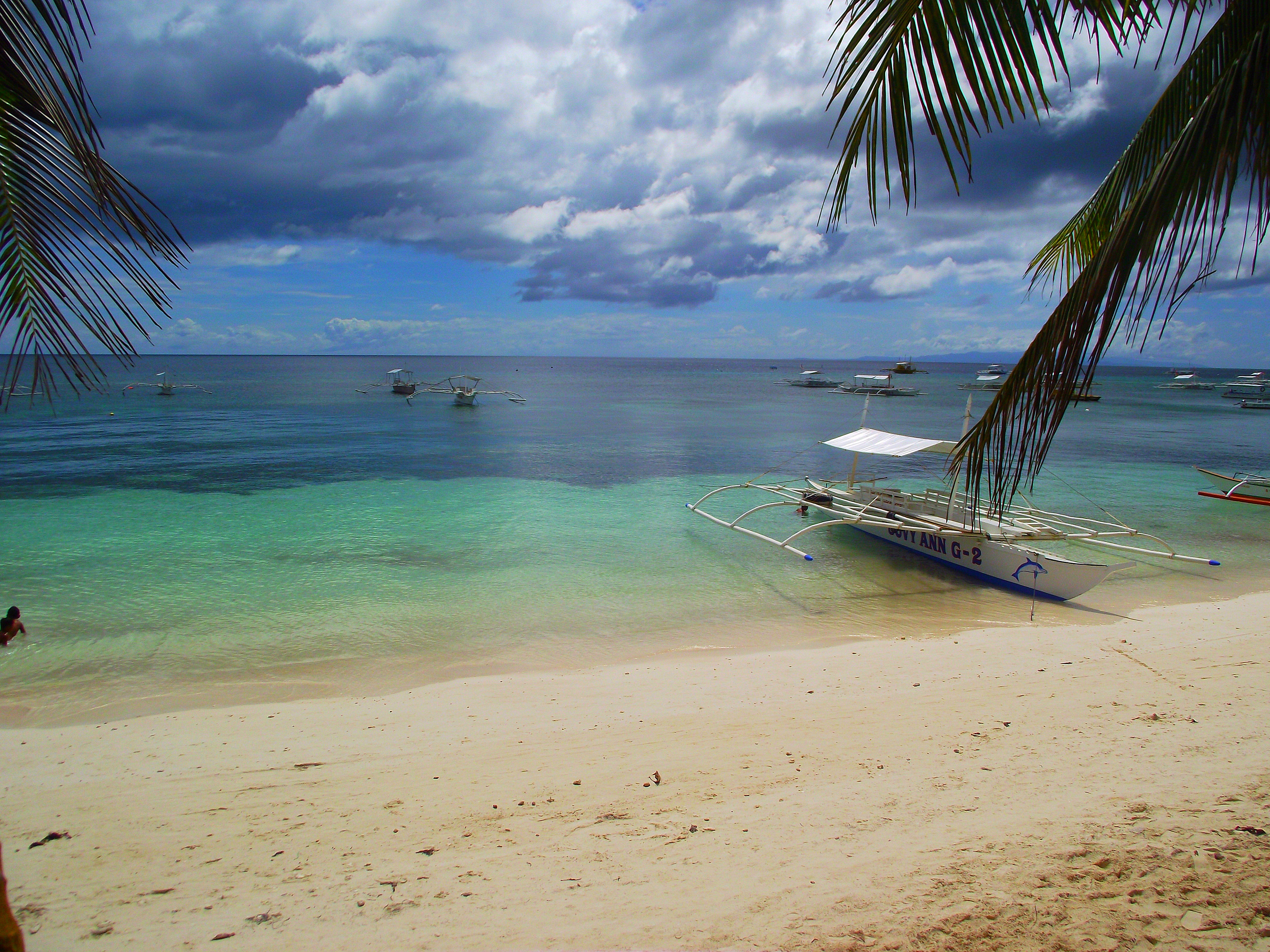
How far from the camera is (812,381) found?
3782 inches

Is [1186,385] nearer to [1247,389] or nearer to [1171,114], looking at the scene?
[1247,389]

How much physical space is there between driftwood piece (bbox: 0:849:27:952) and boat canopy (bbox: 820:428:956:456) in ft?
35.5

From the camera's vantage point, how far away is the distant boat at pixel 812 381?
295 feet

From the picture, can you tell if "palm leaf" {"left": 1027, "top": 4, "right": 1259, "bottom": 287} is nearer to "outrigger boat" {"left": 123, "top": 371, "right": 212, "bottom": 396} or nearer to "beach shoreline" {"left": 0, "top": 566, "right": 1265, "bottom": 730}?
"beach shoreline" {"left": 0, "top": 566, "right": 1265, "bottom": 730}

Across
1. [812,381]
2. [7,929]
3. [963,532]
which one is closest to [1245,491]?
[963,532]

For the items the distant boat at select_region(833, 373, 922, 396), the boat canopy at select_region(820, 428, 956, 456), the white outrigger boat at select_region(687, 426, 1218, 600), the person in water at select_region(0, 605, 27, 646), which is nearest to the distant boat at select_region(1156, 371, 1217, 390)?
the distant boat at select_region(833, 373, 922, 396)

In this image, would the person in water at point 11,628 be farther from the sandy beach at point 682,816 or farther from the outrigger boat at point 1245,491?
the outrigger boat at point 1245,491

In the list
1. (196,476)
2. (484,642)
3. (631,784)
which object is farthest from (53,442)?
(631,784)

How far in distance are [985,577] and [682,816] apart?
28.2ft

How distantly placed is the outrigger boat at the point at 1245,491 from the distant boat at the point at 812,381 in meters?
70.5

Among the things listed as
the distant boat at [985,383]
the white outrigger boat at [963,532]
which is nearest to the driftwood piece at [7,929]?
the white outrigger boat at [963,532]

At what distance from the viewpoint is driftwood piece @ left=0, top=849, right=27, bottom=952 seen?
1.68 metres

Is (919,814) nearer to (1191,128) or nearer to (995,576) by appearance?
(1191,128)

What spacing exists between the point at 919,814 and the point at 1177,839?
1169 mm
